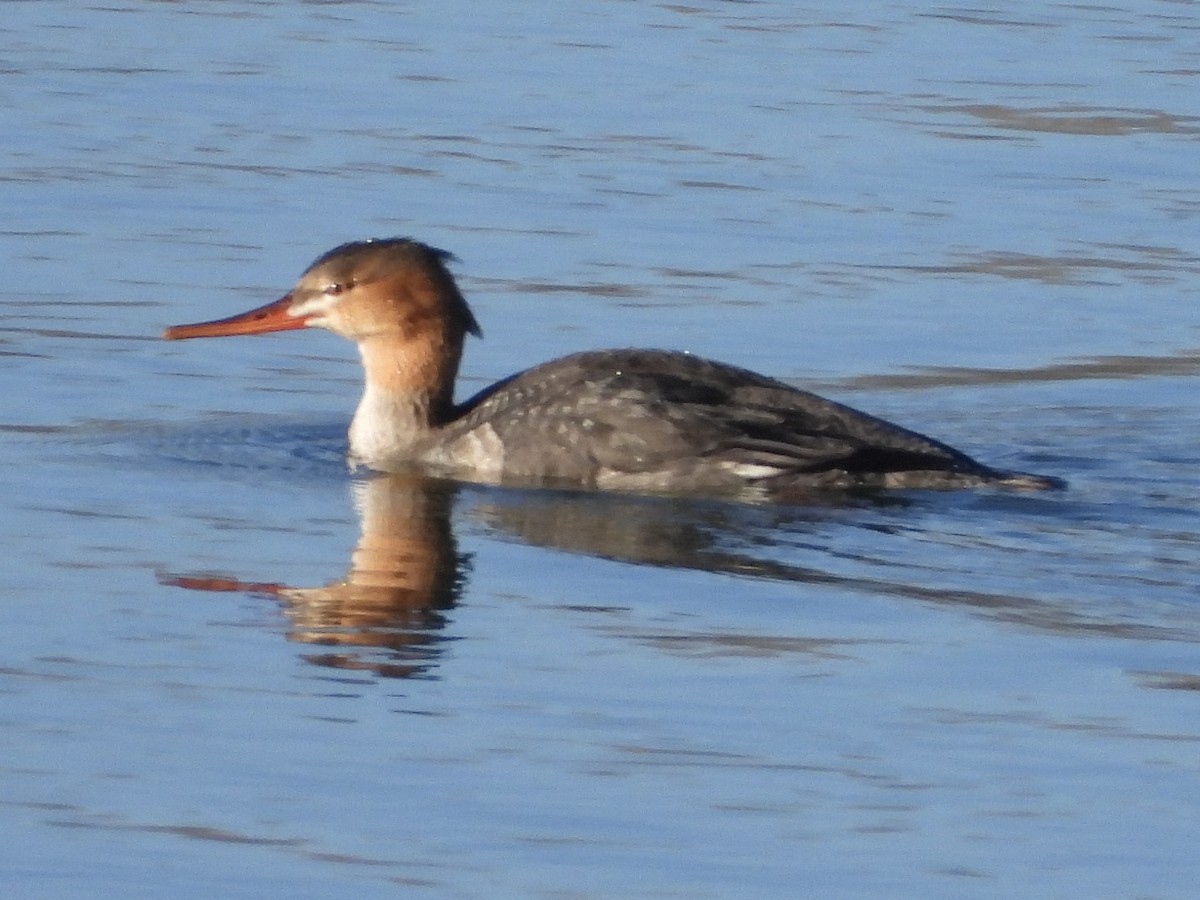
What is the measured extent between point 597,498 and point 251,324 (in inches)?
73.5

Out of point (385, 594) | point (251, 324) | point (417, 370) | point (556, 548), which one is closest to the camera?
point (385, 594)

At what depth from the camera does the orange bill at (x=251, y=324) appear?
11462 mm

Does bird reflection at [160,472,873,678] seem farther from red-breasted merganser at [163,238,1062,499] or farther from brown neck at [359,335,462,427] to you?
brown neck at [359,335,462,427]

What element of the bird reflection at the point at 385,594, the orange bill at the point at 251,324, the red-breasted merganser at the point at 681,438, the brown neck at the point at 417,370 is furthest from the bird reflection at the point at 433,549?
the orange bill at the point at 251,324

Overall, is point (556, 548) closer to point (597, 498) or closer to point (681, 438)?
point (597, 498)

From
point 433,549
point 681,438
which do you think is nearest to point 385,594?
point 433,549

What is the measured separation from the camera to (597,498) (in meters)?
10.7

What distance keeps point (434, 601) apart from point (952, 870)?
9.49 ft

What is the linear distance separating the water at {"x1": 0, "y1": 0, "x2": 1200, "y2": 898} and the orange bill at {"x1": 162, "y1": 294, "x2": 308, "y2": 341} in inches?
15.4

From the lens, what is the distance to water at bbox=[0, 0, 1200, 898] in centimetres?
675

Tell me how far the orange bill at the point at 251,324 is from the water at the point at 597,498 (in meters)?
0.39

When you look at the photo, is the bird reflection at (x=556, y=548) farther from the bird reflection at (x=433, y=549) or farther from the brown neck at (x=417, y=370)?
the brown neck at (x=417, y=370)

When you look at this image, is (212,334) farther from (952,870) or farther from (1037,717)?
(952,870)

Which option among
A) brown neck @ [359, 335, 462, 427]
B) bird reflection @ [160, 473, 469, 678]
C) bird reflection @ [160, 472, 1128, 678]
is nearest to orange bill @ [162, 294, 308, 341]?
brown neck @ [359, 335, 462, 427]
